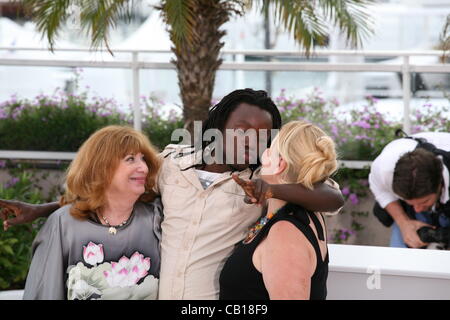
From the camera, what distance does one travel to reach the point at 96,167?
2.78m

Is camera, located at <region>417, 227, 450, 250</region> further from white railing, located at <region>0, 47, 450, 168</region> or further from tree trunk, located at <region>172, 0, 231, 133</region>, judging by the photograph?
tree trunk, located at <region>172, 0, 231, 133</region>

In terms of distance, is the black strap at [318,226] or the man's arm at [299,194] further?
the black strap at [318,226]

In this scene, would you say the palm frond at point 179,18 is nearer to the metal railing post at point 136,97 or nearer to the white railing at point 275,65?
the white railing at point 275,65

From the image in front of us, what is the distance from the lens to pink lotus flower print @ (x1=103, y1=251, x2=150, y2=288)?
2.72 metres

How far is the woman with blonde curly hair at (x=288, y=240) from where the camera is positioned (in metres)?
2.32

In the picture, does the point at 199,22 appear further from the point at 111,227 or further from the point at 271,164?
the point at 271,164

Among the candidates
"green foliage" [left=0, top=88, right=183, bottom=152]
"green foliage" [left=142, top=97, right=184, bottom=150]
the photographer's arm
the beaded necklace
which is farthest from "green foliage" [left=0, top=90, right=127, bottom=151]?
the beaded necklace

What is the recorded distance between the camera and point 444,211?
14.2 feet

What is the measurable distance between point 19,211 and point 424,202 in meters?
2.42

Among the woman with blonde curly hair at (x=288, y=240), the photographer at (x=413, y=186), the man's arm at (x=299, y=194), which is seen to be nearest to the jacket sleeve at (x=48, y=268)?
the woman with blonde curly hair at (x=288, y=240)

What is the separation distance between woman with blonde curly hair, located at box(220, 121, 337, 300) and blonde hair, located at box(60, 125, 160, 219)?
582 mm

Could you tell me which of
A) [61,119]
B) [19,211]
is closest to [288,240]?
[19,211]

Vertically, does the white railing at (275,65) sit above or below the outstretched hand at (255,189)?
above
